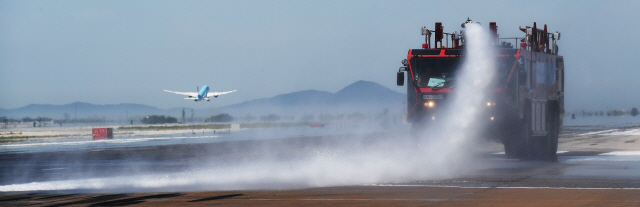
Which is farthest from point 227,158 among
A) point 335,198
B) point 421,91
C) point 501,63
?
point 335,198

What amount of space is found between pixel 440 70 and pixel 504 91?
2.07 m

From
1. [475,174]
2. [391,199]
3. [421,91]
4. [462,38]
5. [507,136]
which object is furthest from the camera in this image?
[462,38]

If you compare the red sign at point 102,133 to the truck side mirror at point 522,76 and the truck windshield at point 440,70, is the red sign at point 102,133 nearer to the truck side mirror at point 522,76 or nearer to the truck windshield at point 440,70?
the truck windshield at point 440,70

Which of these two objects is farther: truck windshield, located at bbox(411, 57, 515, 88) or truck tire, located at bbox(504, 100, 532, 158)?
truck tire, located at bbox(504, 100, 532, 158)

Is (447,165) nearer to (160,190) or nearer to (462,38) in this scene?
(462,38)

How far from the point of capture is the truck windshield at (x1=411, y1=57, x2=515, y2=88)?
75.2 feet

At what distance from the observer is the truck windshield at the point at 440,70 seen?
22.9 metres

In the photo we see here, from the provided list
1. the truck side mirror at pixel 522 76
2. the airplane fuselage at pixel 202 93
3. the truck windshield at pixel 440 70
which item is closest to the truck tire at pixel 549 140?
the truck side mirror at pixel 522 76

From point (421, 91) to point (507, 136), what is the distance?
370cm

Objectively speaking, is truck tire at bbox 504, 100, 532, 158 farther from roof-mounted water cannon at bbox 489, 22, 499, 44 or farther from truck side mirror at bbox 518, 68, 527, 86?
roof-mounted water cannon at bbox 489, 22, 499, 44

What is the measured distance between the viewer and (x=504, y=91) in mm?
22891

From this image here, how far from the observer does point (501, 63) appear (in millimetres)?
23016

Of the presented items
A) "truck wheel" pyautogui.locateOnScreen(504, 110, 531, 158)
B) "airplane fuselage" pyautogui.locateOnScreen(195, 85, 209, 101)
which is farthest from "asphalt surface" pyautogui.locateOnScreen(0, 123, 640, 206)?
"airplane fuselage" pyautogui.locateOnScreen(195, 85, 209, 101)

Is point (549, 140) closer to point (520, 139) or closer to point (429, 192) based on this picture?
point (520, 139)
